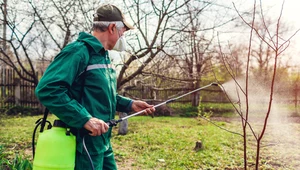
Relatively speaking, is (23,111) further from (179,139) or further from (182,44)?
(182,44)

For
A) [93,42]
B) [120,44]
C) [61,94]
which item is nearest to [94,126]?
[61,94]

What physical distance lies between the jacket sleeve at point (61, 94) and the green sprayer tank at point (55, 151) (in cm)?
13

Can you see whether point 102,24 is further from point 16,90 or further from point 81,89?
point 16,90

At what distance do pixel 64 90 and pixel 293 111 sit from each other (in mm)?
11932

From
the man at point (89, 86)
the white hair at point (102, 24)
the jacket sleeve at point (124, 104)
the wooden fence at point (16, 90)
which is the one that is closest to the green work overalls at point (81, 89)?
the man at point (89, 86)

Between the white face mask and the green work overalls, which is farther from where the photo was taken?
the white face mask

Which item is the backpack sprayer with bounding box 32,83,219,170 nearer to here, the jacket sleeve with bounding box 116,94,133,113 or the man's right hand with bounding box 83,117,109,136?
the man's right hand with bounding box 83,117,109,136

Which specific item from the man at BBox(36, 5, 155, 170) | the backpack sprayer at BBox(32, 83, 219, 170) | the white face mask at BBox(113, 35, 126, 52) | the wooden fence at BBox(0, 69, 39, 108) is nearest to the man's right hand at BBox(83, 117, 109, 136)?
the man at BBox(36, 5, 155, 170)

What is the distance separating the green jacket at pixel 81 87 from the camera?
1773 millimetres

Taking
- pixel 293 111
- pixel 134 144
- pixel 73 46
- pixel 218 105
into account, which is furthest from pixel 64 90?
pixel 218 105

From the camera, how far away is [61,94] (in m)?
1.77

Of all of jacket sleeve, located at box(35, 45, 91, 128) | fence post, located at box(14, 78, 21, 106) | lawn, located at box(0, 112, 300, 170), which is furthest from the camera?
fence post, located at box(14, 78, 21, 106)

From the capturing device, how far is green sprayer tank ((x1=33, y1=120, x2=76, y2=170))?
181cm

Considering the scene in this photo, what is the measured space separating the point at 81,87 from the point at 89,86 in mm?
53
